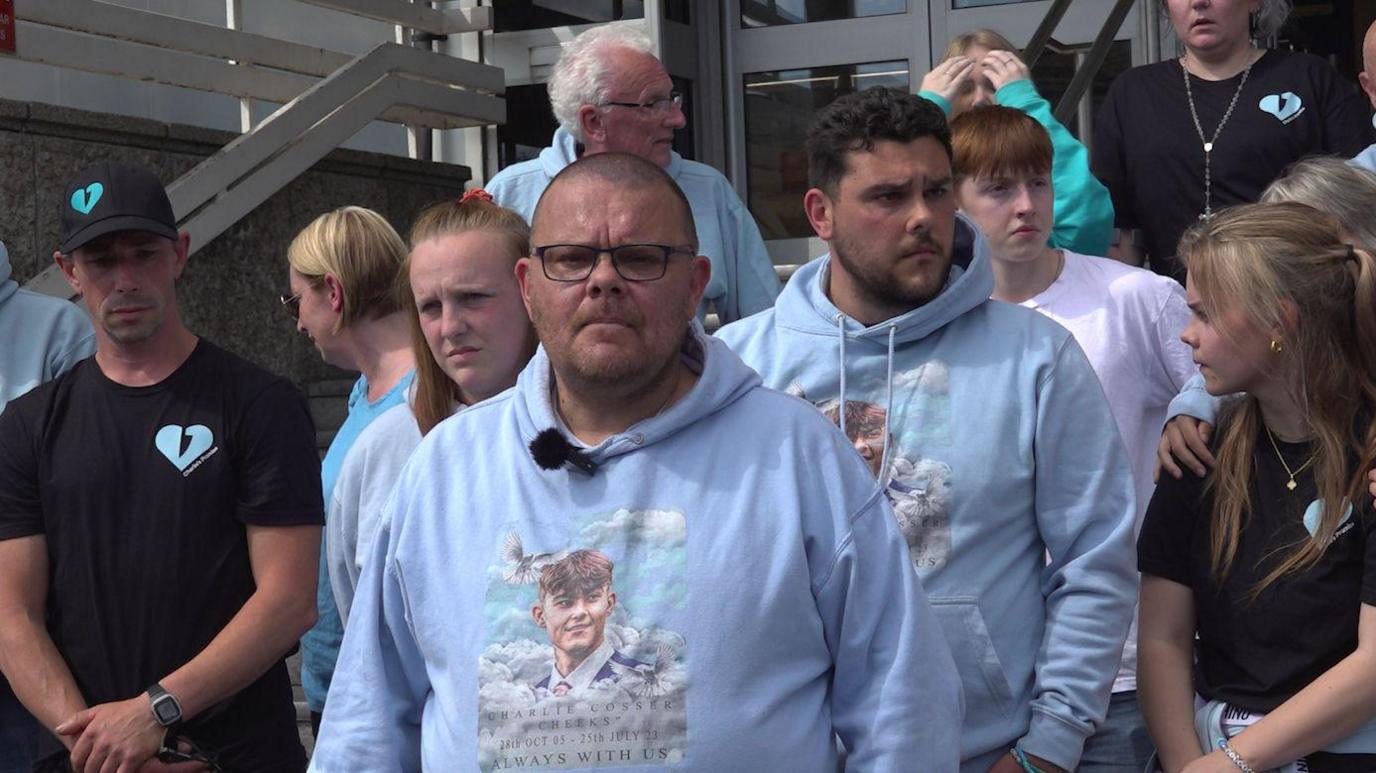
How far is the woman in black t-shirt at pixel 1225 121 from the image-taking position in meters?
4.92

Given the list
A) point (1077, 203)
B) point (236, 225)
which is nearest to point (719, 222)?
point (1077, 203)

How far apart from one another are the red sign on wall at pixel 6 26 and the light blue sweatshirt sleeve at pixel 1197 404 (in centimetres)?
534

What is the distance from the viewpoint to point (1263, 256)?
3131 mm

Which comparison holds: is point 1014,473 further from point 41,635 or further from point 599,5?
point 599,5

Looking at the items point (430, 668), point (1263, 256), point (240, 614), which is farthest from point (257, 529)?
point (1263, 256)

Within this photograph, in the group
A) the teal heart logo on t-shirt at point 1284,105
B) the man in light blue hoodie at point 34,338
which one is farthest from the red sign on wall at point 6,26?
the teal heart logo on t-shirt at point 1284,105

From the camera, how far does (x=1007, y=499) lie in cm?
303

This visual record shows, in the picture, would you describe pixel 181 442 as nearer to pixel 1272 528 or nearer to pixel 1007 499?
pixel 1007 499

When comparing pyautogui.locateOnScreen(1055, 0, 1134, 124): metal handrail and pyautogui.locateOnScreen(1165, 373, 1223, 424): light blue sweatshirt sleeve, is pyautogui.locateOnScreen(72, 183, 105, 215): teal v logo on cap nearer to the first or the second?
pyautogui.locateOnScreen(1165, 373, 1223, 424): light blue sweatshirt sleeve

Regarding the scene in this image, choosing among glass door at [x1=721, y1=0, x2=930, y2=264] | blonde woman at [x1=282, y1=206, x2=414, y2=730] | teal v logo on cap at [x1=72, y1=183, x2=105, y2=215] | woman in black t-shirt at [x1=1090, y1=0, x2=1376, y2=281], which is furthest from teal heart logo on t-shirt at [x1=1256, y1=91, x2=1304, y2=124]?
glass door at [x1=721, y1=0, x2=930, y2=264]

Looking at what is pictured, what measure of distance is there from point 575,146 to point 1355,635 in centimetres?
292

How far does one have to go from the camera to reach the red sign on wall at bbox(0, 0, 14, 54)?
703 cm

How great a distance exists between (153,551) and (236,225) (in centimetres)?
465

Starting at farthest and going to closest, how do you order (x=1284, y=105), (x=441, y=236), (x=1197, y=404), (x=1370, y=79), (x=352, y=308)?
(x=1284, y=105) < (x=1370, y=79) < (x=352, y=308) < (x=441, y=236) < (x=1197, y=404)
